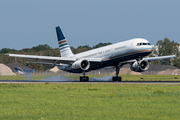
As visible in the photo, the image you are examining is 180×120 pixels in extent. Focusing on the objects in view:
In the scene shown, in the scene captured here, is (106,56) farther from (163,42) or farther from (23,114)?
(163,42)

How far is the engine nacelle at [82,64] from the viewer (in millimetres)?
41112

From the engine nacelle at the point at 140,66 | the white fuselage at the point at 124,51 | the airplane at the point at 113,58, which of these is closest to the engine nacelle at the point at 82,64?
the airplane at the point at 113,58

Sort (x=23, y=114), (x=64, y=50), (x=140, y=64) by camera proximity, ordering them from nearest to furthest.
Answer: (x=23, y=114) < (x=140, y=64) < (x=64, y=50)

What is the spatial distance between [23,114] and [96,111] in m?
2.96

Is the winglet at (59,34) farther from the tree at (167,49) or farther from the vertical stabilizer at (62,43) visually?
the tree at (167,49)

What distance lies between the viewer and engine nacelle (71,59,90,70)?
41.1 metres

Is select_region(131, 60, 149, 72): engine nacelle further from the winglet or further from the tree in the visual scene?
the tree

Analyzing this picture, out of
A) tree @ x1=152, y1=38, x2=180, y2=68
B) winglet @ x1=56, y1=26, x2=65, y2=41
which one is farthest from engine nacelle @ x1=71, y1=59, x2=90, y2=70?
tree @ x1=152, y1=38, x2=180, y2=68

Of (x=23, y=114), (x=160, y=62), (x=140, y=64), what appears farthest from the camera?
(x=160, y=62)

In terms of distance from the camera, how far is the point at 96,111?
459 inches

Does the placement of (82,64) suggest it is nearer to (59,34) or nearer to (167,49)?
(59,34)

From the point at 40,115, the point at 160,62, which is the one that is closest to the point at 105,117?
the point at 40,115

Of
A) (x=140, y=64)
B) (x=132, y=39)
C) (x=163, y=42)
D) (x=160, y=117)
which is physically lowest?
(x=160, y=117)

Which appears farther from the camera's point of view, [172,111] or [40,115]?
[172,111]
